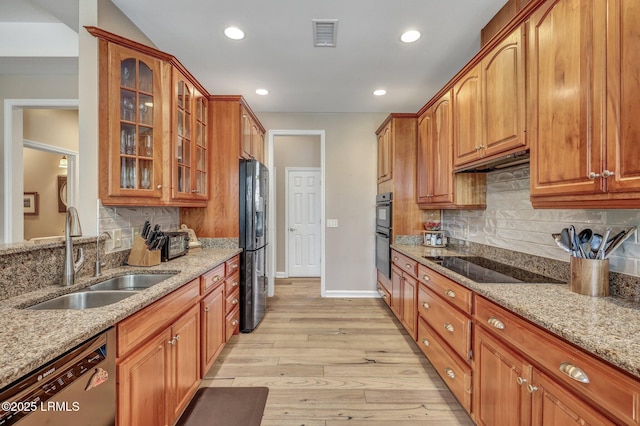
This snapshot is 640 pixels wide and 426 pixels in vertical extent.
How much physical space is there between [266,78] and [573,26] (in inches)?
97.5

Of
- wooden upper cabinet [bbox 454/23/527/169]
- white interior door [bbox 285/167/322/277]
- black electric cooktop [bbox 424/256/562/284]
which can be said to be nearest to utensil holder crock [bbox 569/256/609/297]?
black electric cooktop [bbox 424/256/562/284]

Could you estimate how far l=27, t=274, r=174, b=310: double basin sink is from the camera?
1353 mm

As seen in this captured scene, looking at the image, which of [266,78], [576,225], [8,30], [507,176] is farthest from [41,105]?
[576,225]

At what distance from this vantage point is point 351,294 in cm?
391

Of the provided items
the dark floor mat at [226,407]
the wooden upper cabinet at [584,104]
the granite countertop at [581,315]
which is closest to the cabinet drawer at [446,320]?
the granite countertop at [581,315]

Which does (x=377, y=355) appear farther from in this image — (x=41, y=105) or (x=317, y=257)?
(x=41, y=105)

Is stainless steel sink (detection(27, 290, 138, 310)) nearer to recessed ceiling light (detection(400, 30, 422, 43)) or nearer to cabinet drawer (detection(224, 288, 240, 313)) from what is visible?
cabinet drawer (detection(224, 288, 240, 313))

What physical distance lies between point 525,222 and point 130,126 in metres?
2.78

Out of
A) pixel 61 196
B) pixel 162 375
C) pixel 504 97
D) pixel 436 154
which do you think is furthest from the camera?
pixel 61 196

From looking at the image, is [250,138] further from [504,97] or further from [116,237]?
[504,97]

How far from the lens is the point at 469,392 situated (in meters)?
1.58

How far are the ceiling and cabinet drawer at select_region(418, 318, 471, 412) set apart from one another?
7.64 ft

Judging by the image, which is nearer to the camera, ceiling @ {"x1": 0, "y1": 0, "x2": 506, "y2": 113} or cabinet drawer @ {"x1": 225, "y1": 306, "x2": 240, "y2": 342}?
ceiling @ {"x1": 0, "y1": 0, "x2": 506, "y2": 113}

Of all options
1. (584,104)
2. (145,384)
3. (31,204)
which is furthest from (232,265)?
(31,204)
